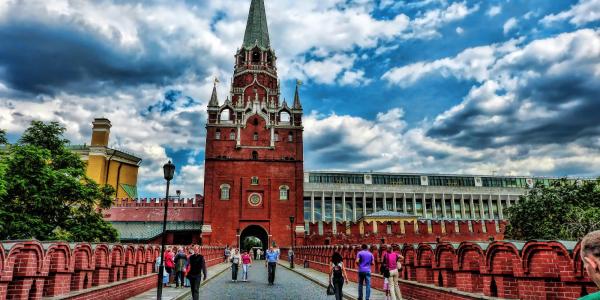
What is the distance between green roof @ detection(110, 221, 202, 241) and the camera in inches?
1560

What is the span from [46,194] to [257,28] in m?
37.1

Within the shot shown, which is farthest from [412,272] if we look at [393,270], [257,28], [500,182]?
[500,182]

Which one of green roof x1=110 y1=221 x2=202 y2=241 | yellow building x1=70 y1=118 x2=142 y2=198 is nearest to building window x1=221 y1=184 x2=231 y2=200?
green roof x1=110 y1=221 x2=202 y2=241

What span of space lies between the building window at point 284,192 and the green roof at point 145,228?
9.50 m

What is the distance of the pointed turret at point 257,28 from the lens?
51.0 meters

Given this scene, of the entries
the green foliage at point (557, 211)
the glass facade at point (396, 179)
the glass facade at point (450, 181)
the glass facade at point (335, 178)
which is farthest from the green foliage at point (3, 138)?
the glass facade at point (450, 181)

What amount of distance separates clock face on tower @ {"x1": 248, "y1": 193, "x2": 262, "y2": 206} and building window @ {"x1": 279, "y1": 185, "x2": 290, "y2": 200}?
2278 mm

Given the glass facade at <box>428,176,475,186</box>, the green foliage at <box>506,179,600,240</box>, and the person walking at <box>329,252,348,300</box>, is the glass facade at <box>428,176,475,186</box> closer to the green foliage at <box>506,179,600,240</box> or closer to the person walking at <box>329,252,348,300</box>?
the green foliage at <box>506,179,600,240</box>

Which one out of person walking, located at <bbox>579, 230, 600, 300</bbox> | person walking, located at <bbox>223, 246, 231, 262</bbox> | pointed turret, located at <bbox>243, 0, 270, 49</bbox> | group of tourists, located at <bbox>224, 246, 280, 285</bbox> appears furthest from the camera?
pointed turret, located at <bbox>243, 0, 270, 49</bbox>

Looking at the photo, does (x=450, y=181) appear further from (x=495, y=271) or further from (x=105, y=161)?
(x=495, y=271)

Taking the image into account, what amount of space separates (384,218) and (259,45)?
27524mm

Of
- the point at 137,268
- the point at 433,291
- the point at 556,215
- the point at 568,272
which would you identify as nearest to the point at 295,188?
the point at 556,215

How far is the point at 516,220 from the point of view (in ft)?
88.4

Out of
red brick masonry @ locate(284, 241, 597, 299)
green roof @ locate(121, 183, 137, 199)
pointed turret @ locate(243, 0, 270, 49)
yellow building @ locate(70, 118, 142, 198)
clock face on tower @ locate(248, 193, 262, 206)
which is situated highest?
pointed turret @ locate(243, 0, 270, 49)
